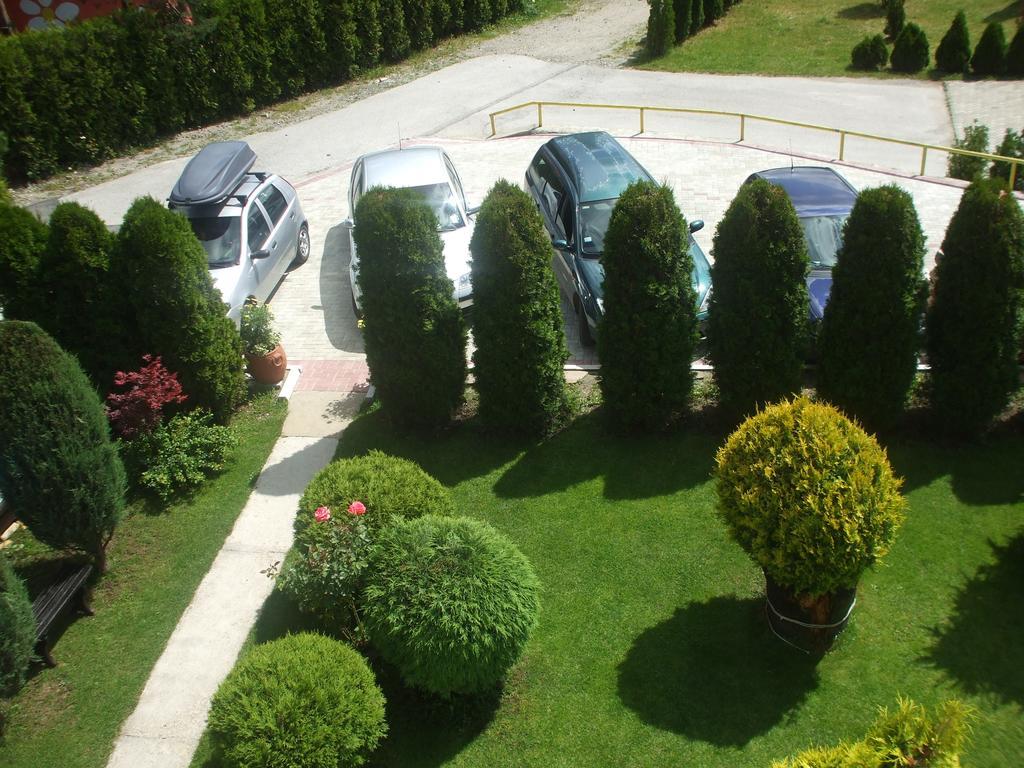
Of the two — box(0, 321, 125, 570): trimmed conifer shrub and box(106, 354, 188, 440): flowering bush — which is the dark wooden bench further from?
box(106, 354, 188, 440): flowering bush

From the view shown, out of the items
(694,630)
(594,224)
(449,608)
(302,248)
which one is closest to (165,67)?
(302,248)

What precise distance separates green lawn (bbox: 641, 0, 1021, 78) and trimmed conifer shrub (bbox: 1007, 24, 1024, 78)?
2083mm

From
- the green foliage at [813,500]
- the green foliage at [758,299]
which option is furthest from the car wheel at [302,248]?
the green foliage at [813,500]

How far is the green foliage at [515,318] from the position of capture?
9.67 meters

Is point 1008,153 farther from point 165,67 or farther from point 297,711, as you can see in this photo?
point 165,67

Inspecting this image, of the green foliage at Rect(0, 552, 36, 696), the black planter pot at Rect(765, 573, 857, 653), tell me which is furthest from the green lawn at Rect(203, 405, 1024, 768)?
the green foliage at Rect(0, 552, 36, 696)

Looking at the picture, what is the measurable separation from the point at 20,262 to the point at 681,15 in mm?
22572

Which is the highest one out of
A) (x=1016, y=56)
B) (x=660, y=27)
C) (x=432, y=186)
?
(x=660, y=27)

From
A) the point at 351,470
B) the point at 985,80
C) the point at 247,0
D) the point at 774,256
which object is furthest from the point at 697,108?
the point at 351,470

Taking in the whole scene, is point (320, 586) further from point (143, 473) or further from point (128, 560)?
point (143, 473)

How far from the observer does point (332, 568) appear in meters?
7.40

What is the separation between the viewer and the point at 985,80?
23875 mm

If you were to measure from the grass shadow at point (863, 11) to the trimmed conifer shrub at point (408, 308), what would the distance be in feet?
82.6

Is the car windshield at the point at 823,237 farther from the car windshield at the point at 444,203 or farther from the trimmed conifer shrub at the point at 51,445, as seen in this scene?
the trimmed conifer shrub at the point at 51,445
